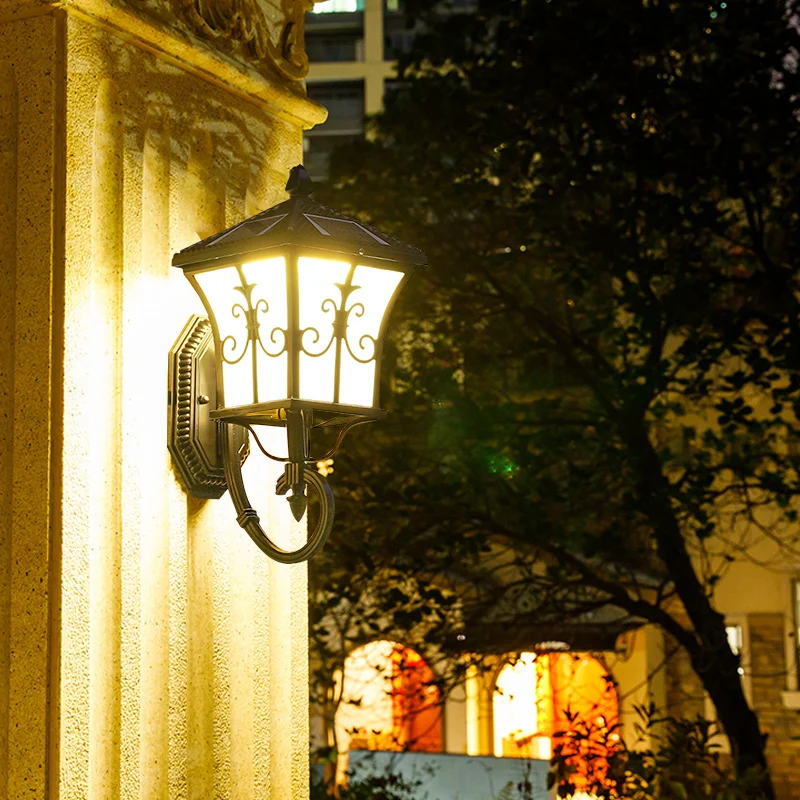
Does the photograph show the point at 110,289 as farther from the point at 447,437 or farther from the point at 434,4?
the point at 434,4

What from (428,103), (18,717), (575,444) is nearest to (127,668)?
(18,717)

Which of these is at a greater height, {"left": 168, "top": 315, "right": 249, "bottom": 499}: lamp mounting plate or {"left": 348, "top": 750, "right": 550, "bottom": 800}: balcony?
{"left": 168, "top": 315, "right": 249, "bottom": 499}: lamp mounting plate

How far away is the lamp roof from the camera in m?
2.48

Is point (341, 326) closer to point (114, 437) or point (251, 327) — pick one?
point (251, 327)

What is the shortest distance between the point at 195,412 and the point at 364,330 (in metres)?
0.38

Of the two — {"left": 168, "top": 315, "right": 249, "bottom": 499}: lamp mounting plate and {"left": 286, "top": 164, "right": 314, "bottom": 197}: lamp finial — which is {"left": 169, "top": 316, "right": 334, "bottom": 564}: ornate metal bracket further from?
{"left": 286, "top": 164, "right": 314, "bottom": 197}: lamp finial

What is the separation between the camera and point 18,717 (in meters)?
2.33

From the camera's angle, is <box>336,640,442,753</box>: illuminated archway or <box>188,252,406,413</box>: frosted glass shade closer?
<box>188,252,406,413</box>: frosted glass shade

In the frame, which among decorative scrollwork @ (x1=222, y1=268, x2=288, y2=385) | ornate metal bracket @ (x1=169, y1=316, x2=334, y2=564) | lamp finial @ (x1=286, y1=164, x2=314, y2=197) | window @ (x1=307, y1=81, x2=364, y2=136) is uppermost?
window @ (x1=307, y1=81, x2=364, y2=136)

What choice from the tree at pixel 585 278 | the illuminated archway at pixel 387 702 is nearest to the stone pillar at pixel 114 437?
the illuminated archway at pixel 387 702

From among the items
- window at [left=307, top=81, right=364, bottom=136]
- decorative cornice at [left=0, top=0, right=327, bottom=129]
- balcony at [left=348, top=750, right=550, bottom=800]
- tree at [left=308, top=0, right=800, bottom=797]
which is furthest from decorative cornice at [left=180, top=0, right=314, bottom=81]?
window at [left=307, top=81, right=364, bottom=136]

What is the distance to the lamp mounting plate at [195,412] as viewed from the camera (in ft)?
8.66

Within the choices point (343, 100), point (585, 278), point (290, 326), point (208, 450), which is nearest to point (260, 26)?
point (290, 326)

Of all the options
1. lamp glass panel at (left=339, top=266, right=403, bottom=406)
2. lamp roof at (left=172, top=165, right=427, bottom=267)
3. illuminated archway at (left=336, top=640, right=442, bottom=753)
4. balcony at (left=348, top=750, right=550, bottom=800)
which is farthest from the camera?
balcony at (left=348, top=750, right=550, bottom=800)
